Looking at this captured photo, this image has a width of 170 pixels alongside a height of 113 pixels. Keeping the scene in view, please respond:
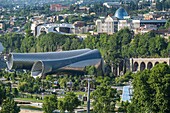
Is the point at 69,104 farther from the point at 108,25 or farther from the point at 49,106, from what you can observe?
the point at 108,25

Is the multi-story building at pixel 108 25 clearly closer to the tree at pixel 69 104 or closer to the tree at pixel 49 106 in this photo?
the tree at pixel 69 104

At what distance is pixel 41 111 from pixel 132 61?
25.4 metres

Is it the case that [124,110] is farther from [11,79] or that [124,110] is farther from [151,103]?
[11,79]

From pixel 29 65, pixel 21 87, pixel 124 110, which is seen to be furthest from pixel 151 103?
pixel 29 65

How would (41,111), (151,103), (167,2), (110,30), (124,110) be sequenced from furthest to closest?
(167,2)
(110,30)
(41,111)
(124,110)
(151,103)

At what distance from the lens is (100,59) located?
62062 mm

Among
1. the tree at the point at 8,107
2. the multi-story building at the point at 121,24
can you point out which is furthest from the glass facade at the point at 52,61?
the multi-story building at the point at 121,24

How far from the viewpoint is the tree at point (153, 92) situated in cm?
3350

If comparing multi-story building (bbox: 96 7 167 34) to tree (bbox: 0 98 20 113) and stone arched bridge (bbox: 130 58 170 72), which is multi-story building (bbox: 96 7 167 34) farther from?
tree (bbox: 0 98 20 113)

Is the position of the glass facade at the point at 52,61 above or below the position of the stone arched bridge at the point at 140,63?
above

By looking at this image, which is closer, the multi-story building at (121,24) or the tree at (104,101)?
the tree at (104,101)

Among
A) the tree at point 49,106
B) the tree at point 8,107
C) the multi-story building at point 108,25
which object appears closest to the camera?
the tree at point 8,107

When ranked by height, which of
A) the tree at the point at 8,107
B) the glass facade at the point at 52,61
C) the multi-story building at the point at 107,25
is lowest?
the multi-story building at the point at 107,25

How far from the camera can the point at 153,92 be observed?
34031 mm
